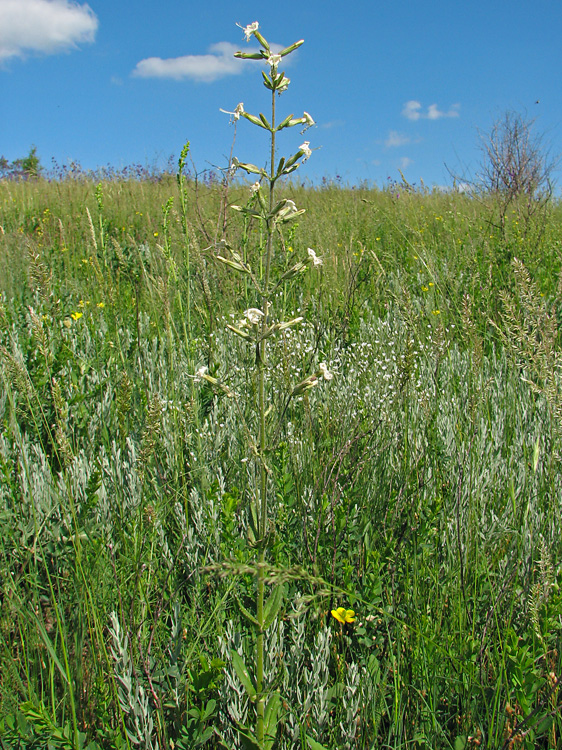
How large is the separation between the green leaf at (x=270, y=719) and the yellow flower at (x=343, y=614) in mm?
378

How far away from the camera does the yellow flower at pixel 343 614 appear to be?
1.46 metres

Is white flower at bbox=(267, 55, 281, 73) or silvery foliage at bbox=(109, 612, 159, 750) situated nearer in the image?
silvery foliage at bbox=(109, 612, 159, 750)

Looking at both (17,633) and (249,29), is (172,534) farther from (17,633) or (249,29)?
(249,29)

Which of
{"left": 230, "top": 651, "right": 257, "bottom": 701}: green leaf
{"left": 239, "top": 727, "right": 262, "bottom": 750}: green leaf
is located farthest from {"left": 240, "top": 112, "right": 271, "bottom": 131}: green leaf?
{"left": 239, "top": 727, "right": 262, "bottom": 750}: green leaf

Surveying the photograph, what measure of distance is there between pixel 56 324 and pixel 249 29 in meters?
2.13

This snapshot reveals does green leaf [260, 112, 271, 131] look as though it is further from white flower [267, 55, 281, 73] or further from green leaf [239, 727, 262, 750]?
green leaf [239, 727, 262, 750]

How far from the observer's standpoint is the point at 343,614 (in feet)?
4.84

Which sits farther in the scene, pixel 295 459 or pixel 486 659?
pixel 295 459

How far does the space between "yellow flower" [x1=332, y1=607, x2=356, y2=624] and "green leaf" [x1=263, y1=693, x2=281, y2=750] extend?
378 mm

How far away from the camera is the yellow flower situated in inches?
57.3

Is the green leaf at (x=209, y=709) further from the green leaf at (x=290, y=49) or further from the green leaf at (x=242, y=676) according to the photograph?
the green leaf at (x=290, y=49)

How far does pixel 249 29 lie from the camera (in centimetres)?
135

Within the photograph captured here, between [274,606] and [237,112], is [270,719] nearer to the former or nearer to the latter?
[274,606]

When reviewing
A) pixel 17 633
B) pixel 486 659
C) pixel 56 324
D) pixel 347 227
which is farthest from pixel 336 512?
pixel 347 227
